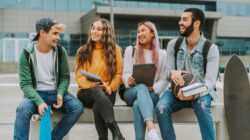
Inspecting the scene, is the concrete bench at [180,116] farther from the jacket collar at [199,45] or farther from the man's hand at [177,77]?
the jacket collar at [199,45]

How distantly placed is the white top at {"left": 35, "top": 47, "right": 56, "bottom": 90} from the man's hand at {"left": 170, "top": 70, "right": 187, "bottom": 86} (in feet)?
4.08

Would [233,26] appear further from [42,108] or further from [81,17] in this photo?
[42,108]

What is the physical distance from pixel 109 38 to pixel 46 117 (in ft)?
3.88

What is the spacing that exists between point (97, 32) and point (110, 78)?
53 centimetres

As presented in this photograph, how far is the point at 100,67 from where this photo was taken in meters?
4.59

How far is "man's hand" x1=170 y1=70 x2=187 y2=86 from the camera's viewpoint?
13.9 feet

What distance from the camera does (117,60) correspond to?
4668mm

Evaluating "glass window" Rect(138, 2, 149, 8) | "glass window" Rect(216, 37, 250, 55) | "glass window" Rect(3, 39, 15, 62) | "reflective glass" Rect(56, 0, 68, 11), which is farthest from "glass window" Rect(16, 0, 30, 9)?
"glass window" Rect(216, 37, 250, 55)

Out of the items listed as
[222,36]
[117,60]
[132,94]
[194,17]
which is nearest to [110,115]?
[132,94]

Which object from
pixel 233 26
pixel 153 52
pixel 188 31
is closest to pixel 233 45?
pixel 233 26

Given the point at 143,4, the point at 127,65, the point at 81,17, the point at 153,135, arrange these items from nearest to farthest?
the point at 153,135 → the point at 127,65 → the point at 143,4 → the point at 81,17

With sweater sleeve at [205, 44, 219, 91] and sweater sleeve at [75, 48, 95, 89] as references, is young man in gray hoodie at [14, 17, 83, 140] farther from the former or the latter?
sweater sleeve at [205, 44, 219, 91]

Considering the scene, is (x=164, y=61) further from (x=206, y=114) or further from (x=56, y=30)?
(x=56, y=30)

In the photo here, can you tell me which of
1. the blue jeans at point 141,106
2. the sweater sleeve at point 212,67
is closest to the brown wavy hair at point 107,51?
the blue jeans at point 141,106
